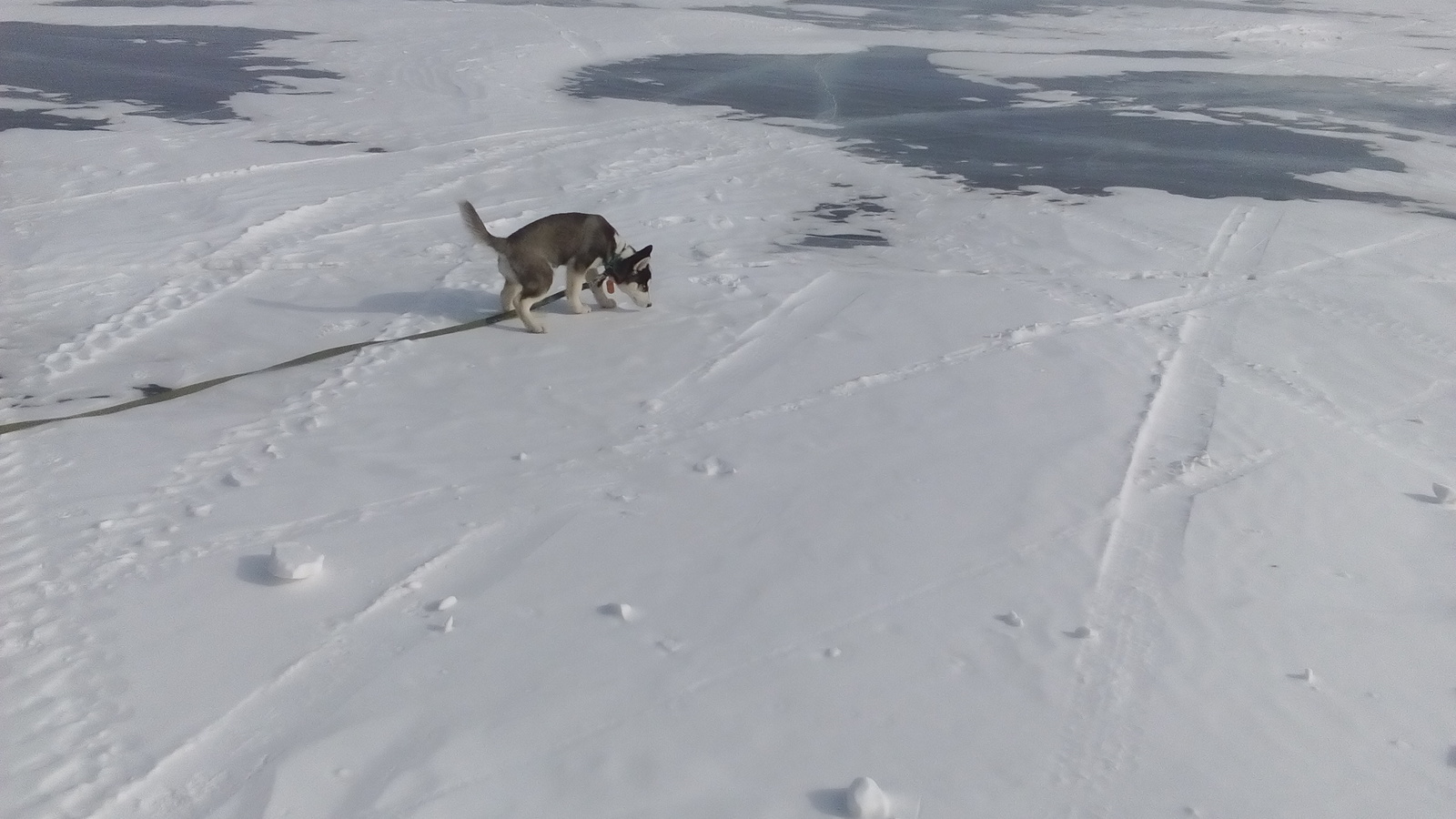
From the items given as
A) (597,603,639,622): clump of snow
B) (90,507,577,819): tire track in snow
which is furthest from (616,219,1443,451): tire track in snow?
(90,507,577,819): tire track in snow

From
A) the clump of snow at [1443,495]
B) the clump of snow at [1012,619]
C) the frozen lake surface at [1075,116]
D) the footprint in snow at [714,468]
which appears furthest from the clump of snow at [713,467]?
the frozen lake surface at [1075,116]

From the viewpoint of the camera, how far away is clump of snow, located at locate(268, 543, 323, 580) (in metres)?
4.62

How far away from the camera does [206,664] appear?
4117mm

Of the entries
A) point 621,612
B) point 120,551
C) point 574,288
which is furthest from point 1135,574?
point 574,288

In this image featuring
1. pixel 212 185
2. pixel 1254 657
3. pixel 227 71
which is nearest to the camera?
pixel 1254 657

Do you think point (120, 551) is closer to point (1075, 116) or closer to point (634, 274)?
point (634, 274)

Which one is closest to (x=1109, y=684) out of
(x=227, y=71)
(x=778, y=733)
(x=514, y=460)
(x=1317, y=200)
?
(x=778, y=733)

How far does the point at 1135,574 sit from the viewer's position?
496cm

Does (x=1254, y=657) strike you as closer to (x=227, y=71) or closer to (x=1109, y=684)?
(x=1109, y=684)

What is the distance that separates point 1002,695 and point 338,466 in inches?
134

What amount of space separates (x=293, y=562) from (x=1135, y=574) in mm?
3539

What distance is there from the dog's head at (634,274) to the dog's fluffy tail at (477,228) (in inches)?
31.2

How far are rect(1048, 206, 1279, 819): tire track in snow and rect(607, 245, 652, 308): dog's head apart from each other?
3.37m

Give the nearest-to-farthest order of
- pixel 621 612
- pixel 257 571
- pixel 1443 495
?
pixel 621 612 < pixel 257 571 < pixel 1443 495
